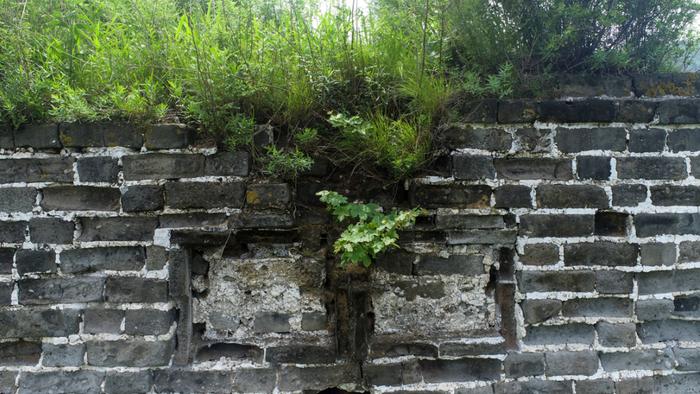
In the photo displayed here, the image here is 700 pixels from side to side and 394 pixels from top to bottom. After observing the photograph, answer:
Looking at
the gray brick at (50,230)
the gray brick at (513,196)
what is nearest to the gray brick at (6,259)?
the gray brick at (50,230)

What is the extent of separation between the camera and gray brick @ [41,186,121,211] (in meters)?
1.94

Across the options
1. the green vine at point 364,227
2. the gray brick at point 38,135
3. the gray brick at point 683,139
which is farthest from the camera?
the gray brick at point 683,139

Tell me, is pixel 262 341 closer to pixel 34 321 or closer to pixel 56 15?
pixel 34 321

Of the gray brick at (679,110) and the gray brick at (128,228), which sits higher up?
the gray brick at (679,110)

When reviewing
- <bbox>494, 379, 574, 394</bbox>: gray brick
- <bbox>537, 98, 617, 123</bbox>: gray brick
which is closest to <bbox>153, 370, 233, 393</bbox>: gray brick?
<bbox>494, 379, 574, 394</bbox>: gray brick

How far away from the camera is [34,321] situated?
1956 mm

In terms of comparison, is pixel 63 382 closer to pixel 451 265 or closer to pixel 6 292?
pixel 6 292

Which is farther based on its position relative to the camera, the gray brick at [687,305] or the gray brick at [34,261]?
the gray brick at [687,305]

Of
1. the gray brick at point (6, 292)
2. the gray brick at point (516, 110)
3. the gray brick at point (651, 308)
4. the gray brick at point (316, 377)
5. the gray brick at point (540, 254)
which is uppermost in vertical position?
the gray brick at point (516, 110)

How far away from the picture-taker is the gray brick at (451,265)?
2045mm

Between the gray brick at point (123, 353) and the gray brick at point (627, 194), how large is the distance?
2007 millimetres

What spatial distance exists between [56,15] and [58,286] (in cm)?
121

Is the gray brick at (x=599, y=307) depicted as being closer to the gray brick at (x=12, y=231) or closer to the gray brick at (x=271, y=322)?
the gray brick at (x=271, y=322)

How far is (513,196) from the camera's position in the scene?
198 centimetres
